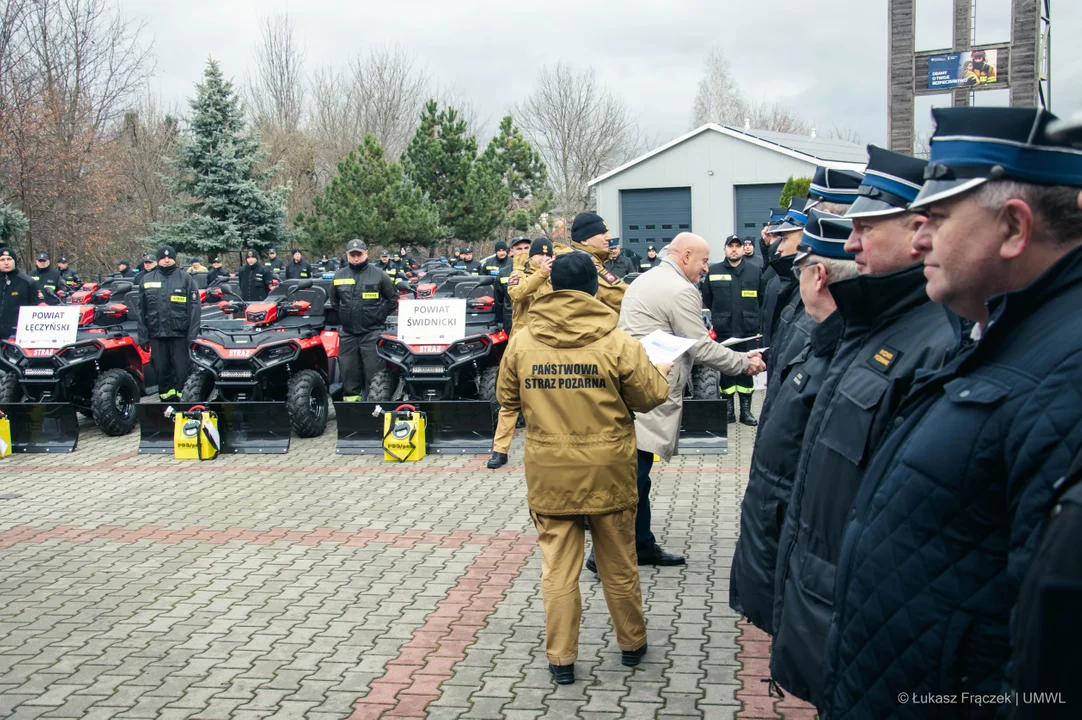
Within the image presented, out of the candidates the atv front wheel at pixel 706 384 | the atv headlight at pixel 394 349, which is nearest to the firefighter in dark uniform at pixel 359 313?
the atv headlight at pixel 394 349

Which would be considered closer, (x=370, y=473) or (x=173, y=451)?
(x=370, y=473)

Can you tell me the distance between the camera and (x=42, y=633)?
5.43m

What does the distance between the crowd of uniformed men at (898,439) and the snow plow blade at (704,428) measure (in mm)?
4399

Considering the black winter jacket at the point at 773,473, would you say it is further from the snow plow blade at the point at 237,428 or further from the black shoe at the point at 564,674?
the snow plow blade at the point at 237,428

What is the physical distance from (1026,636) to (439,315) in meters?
9.76

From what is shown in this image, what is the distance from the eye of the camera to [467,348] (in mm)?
10750

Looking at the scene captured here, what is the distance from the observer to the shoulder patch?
8.61 feet

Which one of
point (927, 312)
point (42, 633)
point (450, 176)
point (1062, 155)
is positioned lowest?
point (42, 633)

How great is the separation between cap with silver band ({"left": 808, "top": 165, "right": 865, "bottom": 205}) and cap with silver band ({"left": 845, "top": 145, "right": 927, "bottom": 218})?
822mm

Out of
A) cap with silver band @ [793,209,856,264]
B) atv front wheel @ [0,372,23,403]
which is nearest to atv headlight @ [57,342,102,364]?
atv front wheel @ [0,372,23,403]

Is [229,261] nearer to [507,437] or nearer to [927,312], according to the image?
[507,437]

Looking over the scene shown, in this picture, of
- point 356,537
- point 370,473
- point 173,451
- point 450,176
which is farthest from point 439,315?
point 450,176

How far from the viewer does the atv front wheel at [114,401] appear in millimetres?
11266

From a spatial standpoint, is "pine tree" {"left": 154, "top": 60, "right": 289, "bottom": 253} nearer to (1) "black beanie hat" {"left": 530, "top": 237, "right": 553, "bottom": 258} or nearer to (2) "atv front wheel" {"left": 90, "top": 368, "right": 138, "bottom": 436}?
(2) "atv front wheel" {"left": 90, "top": 368, "right": 138, "bottom": 436}
